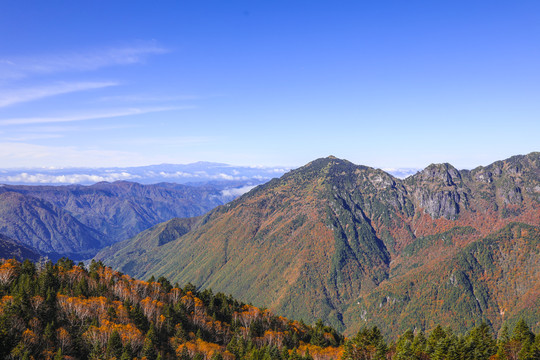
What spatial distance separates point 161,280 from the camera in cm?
15525

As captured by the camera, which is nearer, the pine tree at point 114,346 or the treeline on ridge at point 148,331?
the pine tree at point 114,346

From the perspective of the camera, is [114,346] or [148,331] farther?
[148,331]

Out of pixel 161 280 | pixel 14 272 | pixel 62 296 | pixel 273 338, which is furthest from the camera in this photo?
pixel 161 280

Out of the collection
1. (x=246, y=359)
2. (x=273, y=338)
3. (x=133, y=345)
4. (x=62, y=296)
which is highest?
(x=62, y=296)

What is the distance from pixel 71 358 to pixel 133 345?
51.0ft

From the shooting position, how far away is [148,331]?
101875 mm

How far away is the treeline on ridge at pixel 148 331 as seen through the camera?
86062 mm

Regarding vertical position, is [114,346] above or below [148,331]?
above

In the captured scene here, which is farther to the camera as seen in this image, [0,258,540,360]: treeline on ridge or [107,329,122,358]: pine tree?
[0,258,540,360]: treeline on ridge

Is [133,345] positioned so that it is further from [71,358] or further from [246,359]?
[246,359]

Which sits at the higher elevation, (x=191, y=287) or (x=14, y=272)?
(x=14, y=272)


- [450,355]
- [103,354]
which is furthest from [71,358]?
[450,355]

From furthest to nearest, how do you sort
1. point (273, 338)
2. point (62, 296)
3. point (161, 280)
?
point (161, 280), point (273, 338), point (62, 296)

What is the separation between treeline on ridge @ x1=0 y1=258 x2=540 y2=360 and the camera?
8606cm
